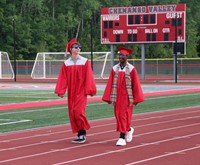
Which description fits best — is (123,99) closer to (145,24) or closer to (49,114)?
(49,114)

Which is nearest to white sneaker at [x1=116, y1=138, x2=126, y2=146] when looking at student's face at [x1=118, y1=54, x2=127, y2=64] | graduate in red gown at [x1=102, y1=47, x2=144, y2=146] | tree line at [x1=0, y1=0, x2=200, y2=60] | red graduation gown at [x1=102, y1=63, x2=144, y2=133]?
graduate in red gown at [x1=102, y1=47, x2=144, y2=146]

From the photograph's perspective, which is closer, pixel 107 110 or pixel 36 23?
pixel 107 110

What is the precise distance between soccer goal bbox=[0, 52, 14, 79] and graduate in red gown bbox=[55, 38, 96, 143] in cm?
4364

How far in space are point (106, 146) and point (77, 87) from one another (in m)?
1.26

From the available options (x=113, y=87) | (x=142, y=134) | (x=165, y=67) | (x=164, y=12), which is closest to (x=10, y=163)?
(x=113, y=87)

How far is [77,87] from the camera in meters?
11.5

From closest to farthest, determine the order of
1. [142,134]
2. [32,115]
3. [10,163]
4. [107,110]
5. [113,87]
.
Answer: [10,163], [113,87], [142,134], [32,115], [107,110]

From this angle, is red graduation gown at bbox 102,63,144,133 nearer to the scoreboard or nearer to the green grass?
the green grass

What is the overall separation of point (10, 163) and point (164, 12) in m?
37.8

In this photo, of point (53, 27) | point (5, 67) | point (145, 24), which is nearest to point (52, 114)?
point (145, 24)

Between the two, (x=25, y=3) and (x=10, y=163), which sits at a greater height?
(x=25, y=3)

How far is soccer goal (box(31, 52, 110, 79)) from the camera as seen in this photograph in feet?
178

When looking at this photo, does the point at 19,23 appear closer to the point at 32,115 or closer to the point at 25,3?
the point at 25,3

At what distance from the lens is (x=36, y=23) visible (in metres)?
71.7
